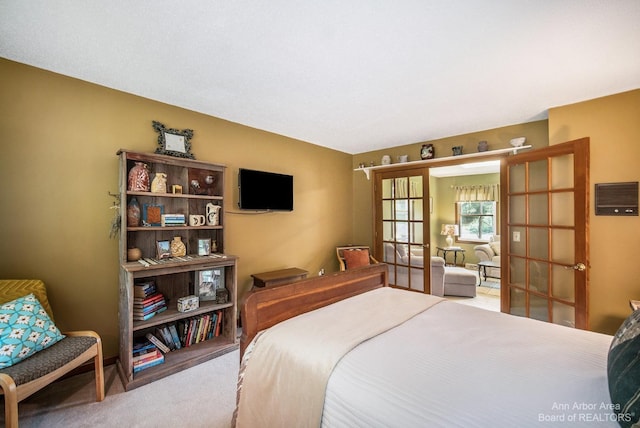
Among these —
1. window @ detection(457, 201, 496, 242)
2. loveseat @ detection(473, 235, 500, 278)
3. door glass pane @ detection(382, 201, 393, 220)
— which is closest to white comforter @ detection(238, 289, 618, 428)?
door glass pane @ detection(382, 201, 393, 220)

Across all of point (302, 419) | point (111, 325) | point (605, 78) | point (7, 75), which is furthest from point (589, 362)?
point (7, 75)

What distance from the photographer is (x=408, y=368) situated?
1122 mm

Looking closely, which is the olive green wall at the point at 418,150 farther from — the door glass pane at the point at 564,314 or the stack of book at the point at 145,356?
the stack of book at the point at 145,356

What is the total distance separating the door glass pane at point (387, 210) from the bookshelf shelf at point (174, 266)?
280 centimetres

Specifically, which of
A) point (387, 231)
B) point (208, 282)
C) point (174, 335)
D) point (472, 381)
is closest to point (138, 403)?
point (174, 335)

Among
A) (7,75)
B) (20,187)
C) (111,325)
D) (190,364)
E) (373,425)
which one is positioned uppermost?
(7,75)

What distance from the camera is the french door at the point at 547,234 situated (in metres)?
2.44

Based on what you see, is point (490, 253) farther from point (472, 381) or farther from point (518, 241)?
point (472, 381)

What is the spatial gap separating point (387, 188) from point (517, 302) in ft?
7.91

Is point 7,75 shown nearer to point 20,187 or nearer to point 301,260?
point 20,187

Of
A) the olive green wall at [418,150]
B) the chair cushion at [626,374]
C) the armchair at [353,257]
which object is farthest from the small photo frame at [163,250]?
the olive green wall at [418,150]

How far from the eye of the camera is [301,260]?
405 cm

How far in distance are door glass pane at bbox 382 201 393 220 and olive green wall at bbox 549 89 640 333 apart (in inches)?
94.5

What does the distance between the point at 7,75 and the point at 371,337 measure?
3.26 m
